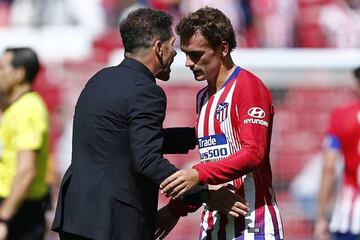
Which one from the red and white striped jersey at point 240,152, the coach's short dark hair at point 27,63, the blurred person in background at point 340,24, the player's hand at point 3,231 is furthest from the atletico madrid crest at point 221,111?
the blurred person in background at point 340,24

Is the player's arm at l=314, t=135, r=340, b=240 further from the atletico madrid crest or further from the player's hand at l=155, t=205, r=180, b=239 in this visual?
the atletico madrid crest

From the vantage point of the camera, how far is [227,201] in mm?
5301

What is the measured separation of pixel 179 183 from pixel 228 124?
0.44 metres

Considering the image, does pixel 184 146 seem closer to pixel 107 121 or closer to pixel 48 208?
pixel 107 121

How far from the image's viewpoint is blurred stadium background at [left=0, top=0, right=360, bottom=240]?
431 inches

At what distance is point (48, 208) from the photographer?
25.2 feet

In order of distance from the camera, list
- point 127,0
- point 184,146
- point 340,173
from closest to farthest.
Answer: point 184,146, point 340,173, point 127,0

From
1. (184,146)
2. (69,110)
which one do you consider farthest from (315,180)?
(184,146)

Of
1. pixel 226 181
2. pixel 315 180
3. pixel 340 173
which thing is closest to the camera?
pixel 226 181

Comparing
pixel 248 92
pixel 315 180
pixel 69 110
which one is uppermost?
pixel 248 92

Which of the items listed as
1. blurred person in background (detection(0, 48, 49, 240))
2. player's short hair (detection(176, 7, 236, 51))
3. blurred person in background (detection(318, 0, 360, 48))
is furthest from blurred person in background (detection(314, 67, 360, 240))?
player's short hair (detection(176, 7, 236, 51))

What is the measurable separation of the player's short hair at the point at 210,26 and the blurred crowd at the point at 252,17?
6.23 m

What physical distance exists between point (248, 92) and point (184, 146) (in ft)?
2.13

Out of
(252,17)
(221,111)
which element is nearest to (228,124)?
(221,111)
